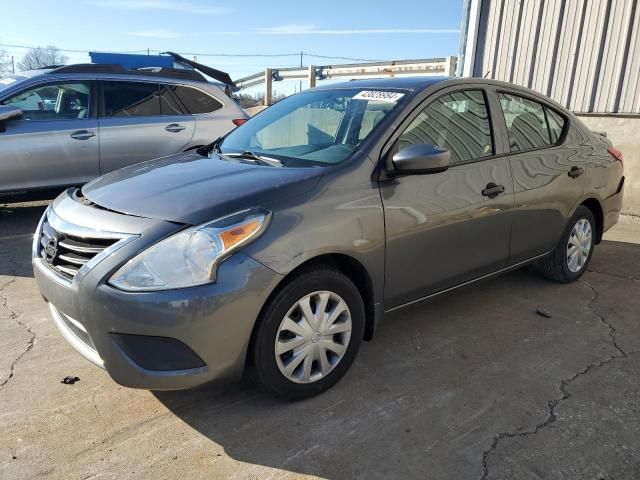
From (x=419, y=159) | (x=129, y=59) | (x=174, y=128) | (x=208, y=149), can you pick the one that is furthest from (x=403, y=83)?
(x=129, y=59)

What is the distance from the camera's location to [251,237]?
7.94 feet

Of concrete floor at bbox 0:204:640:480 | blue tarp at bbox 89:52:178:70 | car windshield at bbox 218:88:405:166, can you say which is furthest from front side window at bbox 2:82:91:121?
blue tarp at bbox 89:52:178:70

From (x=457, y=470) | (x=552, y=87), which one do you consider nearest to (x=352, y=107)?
(x=457, y=470)

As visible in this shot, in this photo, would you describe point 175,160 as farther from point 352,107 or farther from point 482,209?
point 482,209

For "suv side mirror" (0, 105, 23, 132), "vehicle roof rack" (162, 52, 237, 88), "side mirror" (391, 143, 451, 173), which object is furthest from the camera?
"vehicle roof rack" (162, 52, 237, 88)

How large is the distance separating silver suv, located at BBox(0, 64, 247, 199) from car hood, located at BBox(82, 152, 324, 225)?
311 cm

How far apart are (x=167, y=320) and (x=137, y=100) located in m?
4.98

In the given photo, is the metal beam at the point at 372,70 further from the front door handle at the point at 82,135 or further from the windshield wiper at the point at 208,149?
the windshield wiper at the point at 208,149

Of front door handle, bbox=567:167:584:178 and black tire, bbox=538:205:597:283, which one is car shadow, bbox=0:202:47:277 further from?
front door handle, bbox=567:167:584:178

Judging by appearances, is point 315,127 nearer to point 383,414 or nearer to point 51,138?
point 383,414

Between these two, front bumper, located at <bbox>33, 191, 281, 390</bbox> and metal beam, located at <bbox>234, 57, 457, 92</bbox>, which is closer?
front bumper, located at <bbox>33, 191, 281, 390</bbox>

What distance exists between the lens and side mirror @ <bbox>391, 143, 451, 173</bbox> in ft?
9.56

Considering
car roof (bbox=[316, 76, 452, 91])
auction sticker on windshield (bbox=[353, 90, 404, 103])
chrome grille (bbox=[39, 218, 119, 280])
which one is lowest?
chrome grille (bbox=[39, 218, 119, 280])

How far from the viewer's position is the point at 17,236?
227 inches
